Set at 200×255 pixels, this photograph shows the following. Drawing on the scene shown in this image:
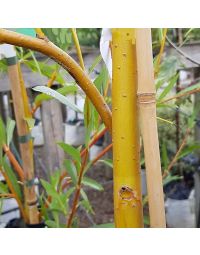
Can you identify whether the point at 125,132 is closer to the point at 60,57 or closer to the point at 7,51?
the point at 60,57

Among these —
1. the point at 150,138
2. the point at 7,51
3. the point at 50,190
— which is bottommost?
the point at 50,190

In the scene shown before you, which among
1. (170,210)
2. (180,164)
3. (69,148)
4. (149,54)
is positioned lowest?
(170,210)

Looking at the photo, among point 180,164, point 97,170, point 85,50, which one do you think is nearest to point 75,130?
point 97,170

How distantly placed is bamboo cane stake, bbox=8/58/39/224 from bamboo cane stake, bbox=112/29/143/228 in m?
0.30

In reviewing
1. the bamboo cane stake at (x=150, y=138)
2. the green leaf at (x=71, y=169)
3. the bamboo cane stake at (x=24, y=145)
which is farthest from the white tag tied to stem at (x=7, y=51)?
the bamboo cane stake at (x=150, y=138)

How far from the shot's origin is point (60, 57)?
315mm

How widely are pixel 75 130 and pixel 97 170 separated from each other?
1.25ft

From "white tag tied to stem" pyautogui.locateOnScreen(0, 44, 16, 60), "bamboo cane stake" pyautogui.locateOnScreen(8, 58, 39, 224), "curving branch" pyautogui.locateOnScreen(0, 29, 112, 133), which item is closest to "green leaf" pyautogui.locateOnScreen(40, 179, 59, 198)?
"bamboo cane stake" pyautogui.locateOnScreen(8, 58, 39, 224)

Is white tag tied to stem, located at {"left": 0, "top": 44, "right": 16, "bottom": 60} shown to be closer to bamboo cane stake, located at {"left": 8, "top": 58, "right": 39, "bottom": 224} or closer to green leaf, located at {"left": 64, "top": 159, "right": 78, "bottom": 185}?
bamboo cane stake, located at {"left": 8, "top": 58, "right": 39, "bottom": 224}

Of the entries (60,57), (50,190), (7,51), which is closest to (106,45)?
(60,57)

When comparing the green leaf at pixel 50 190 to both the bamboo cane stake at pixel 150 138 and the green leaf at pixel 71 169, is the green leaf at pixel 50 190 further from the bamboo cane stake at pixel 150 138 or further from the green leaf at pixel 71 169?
the bamboo cane stake at pixel 150 138

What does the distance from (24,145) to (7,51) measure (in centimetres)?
16

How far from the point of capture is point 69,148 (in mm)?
575
